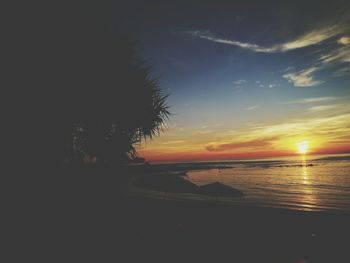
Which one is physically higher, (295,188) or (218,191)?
(218,191)

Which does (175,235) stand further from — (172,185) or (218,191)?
(172,185)

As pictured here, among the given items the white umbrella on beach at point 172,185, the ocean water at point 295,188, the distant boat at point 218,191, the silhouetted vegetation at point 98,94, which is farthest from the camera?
the white umbrella on beach at point 172,185

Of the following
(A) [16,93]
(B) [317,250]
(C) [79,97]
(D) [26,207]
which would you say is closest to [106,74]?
(C) [79,97]

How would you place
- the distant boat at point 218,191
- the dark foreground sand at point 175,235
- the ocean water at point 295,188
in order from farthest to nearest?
the distant boat at point 218,191
the ocean water at point 295,188
the dark foreground sand at point 175,235

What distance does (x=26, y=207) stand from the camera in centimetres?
727

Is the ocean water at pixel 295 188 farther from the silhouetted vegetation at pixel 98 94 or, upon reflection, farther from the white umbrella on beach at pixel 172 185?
the silhouetted vegetation at pixel 98 94

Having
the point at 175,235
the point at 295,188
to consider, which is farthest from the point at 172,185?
the point at 295,188

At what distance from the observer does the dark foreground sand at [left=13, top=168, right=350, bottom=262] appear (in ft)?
13.6

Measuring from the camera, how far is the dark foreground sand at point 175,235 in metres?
4.16

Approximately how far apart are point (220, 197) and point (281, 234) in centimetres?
836

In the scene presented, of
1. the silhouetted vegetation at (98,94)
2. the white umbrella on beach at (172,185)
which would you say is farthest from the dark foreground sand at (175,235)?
the white umbrella on beach at (172,185)

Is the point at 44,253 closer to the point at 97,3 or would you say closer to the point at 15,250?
the point at 15,250

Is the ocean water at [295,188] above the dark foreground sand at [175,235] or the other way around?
the other way around

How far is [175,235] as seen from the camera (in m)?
5.18
